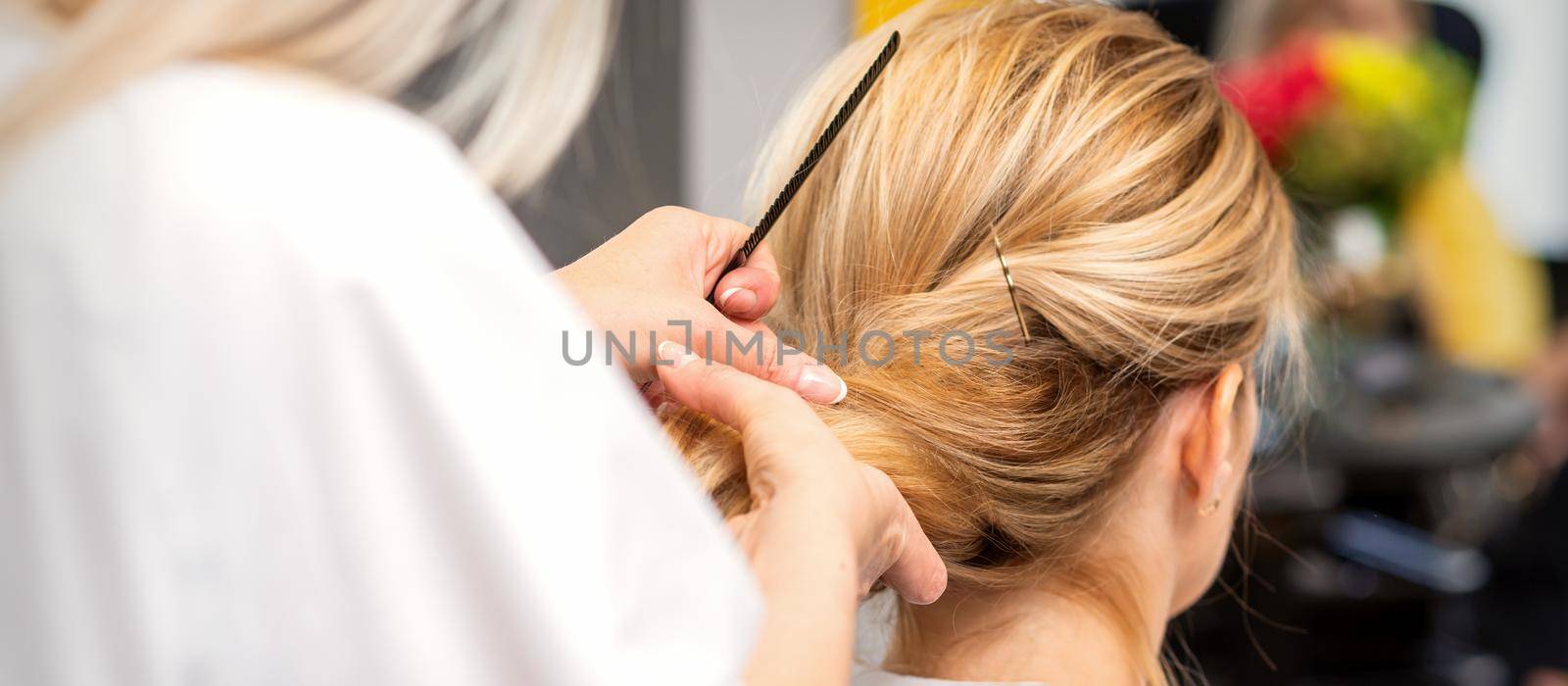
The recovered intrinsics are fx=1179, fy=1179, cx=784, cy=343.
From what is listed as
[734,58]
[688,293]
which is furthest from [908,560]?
[734,58]

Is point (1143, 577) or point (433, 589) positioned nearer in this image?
point (433, 589)

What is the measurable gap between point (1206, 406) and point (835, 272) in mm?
273

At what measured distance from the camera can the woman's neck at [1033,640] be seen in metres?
0.80

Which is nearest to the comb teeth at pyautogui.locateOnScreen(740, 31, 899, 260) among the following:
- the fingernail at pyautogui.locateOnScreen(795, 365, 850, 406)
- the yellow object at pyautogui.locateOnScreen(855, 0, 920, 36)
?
the fingernail at pyautogui.locateOnScreen(795, 365, 850, 406)

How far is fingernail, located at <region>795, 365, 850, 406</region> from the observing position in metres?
0.71

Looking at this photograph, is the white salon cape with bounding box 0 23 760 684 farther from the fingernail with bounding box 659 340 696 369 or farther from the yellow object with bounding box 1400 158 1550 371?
the yellow object with bounding box 1400 158 1550 371

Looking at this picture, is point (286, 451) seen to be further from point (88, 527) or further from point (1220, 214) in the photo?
point (1220, 214)

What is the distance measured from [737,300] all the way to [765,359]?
61mm

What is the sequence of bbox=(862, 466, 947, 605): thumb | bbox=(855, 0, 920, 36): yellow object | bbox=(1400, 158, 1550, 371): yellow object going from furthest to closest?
bbox=(1400, 158, 1550, 371): yellow object, bbox=(855, 0, 920, 36): yellow object, bbox=(862, 466, 947, 605): thumb

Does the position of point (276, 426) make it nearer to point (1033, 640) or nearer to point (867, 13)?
point (1033, 640)

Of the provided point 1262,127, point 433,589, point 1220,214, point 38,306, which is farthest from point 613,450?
point 1262,127

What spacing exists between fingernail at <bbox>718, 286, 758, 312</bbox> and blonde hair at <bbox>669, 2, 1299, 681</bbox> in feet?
0.25

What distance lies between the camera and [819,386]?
71 centimetres

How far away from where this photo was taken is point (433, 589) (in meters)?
0.40
